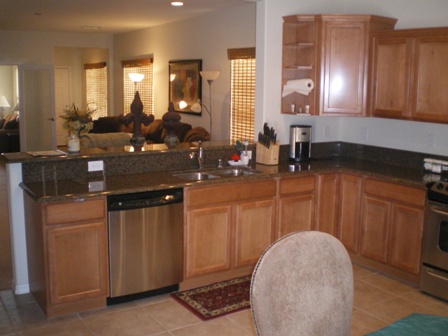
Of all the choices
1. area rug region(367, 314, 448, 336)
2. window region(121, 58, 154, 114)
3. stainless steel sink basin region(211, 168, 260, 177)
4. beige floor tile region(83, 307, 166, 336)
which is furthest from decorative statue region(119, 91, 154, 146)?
window region(121, 58, 154, 114)

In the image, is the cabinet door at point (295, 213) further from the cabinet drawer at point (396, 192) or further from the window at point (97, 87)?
the window at point (97, 87)

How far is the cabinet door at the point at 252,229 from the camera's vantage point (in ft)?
13.8

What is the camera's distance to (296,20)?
187 inches

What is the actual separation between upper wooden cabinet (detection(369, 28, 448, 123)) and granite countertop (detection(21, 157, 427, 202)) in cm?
51

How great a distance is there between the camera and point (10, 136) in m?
11.2

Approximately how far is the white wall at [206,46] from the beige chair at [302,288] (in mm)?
5298

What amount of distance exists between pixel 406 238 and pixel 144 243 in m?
2.12

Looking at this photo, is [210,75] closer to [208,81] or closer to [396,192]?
[208,81]

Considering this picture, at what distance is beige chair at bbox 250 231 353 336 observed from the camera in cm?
159

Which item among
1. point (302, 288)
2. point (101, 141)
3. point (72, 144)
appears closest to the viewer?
point (302, 288)

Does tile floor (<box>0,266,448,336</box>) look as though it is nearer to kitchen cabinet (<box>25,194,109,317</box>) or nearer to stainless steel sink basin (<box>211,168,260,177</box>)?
kitchen cabinet (<box>25,194,109,317</box>)

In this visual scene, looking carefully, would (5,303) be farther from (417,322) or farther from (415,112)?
(415,112)

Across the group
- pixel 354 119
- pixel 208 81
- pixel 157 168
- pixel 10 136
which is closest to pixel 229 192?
pixel 157 168

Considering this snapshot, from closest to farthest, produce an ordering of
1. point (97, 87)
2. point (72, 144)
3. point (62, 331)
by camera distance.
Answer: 1. point (62, 331)
2. point (72, 144)
3. point (97, 87)
